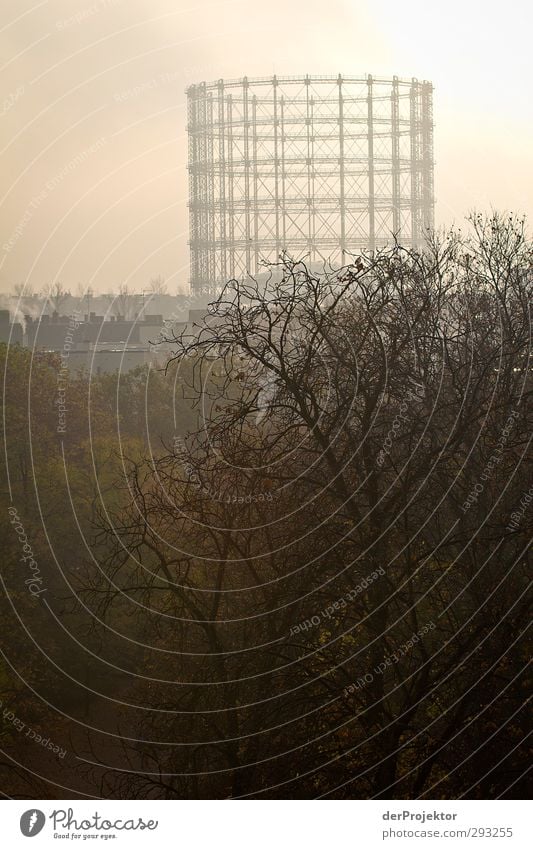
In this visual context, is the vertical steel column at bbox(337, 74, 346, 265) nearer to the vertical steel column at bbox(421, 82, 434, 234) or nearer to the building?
the vertical steel column at bbox(421, 82, 434, 234)

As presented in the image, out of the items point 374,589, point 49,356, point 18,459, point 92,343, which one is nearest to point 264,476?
point 374,589

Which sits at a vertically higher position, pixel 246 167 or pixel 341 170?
pixel 341 170

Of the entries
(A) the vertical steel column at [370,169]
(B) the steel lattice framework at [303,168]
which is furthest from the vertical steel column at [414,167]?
(A) the vertical steel column at [370,169]

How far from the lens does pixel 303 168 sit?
119 feet

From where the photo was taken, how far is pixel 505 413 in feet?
29.8

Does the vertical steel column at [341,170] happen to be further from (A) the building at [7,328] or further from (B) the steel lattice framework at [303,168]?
(A) the building at [7,328]

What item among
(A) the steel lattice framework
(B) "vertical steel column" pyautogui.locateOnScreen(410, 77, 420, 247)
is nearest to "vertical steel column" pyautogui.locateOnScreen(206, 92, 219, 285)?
(A) the steel lattice framework

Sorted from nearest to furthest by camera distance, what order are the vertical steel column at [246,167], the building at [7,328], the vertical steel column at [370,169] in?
the vertical steel column at [246,167] → the vertical steel column at [370,169] → the building at [7,328]

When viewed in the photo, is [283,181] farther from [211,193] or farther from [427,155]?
[427,155]

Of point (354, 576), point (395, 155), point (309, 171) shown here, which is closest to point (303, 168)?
point (309, 171)

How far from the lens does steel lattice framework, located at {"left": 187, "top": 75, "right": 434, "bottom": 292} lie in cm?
3419

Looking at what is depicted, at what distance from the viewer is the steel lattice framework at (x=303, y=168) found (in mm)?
34188
